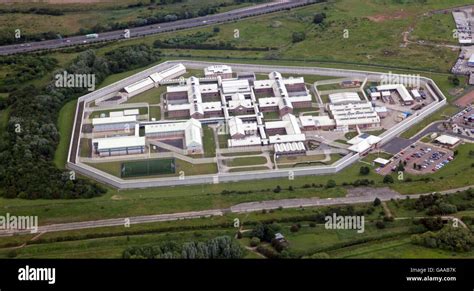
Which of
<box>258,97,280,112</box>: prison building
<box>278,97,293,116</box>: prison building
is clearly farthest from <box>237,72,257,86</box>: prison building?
<box>278,97,293,116</box>: prison building

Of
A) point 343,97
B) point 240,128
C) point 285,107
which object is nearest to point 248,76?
point 285,107

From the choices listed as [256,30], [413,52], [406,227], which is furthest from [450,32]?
[406,227]

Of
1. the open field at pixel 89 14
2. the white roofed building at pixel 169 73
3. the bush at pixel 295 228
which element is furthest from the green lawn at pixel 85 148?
the open field at pixel 89 14

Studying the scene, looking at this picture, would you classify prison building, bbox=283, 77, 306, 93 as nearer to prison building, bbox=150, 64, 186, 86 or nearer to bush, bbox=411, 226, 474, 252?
prison building, bbox=150, 64, 186, 86

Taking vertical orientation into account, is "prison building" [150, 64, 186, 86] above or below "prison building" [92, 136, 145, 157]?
above

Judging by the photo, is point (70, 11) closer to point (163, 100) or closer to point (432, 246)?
point (163, 100)

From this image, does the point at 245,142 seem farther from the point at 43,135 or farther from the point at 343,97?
the point at 43,135
